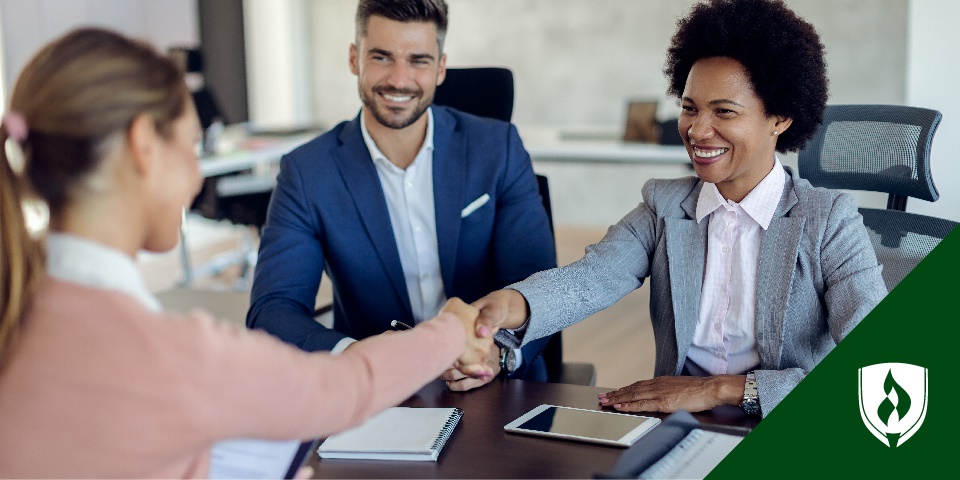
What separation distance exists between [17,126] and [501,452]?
0.82 meters

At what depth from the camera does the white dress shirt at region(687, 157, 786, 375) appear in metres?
1.85

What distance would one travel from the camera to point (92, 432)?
986 millimetres

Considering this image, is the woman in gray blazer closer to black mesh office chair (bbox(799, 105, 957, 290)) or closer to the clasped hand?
the clasped hand

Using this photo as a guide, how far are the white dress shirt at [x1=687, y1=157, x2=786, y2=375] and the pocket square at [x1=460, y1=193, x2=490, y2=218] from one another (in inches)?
24.2

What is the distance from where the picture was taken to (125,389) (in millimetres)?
973

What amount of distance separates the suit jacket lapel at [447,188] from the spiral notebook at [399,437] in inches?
27.6

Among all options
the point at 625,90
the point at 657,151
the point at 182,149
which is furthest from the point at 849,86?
the point at 182,149

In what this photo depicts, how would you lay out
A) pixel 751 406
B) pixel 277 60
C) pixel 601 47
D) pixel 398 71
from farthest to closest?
pixel 277 60
pixel 601 47
pixel 398 71
pixel 751 406

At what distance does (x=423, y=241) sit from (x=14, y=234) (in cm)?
136

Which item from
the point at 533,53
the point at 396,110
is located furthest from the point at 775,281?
the point at 533,53

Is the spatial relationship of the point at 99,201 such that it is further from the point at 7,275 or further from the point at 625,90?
the point at 625,90

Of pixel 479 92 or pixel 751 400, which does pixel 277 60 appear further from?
pixel 751 400

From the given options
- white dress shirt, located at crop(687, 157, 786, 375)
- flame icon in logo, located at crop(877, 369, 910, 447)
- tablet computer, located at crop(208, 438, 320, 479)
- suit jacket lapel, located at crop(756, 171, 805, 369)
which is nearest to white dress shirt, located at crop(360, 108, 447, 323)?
white dress shirt, located at crop(687, 157, 786, 375)
